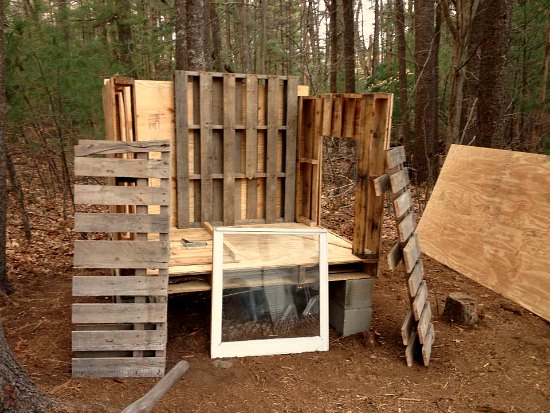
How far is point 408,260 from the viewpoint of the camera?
427cm

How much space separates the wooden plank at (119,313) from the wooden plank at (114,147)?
1.27 m

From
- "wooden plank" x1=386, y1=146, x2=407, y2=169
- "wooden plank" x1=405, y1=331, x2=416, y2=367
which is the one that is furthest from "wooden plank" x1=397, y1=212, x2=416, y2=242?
"wooden plank" x1=405, y1=331, x2=416, y2=367

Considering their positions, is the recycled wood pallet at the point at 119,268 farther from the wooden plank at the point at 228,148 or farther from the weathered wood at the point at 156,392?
the wooden plank at the point at 228,148

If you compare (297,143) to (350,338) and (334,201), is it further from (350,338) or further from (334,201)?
(334,201)

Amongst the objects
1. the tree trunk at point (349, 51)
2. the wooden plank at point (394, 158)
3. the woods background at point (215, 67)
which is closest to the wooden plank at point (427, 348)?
the wooden plank at point (394, 158)

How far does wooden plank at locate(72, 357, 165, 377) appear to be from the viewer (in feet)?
13.0

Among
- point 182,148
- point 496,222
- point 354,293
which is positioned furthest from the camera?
point 182,148

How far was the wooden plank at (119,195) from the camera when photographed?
12.9ft

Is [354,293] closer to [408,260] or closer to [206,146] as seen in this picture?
[408,260]

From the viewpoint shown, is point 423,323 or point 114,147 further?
point 423,323

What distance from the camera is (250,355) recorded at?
14.8 ft

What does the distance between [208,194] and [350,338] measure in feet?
8.54

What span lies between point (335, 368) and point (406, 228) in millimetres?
1410

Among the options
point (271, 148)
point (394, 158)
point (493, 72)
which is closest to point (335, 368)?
point (394, 158)
